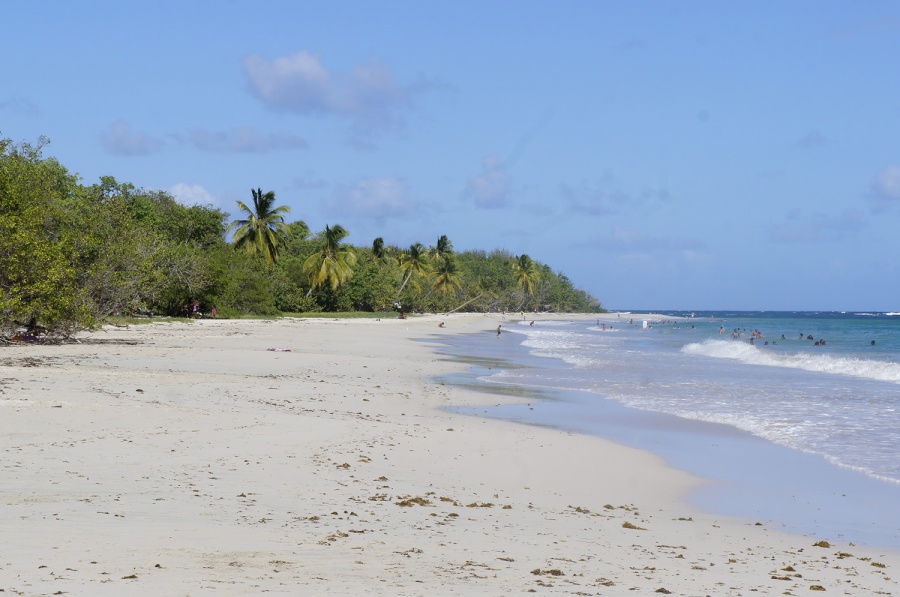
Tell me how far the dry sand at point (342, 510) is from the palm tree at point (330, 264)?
57724mm

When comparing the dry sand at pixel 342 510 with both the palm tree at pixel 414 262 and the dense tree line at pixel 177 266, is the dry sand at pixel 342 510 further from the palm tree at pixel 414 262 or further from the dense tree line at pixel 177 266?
the palm tree at pixel 414 262

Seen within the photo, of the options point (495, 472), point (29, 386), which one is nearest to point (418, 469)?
point (495, 472)

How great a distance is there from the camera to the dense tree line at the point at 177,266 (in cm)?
2366

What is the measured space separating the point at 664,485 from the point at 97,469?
6.59 metres

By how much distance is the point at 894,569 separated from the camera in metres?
6.56

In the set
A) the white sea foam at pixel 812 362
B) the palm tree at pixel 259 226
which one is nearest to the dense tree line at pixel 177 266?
the palm tree at pixel 259 226

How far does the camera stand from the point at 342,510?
295 inches

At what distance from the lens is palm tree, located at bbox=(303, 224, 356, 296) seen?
7300 cm

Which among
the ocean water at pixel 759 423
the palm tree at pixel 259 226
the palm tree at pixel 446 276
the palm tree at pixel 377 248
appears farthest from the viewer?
the palm tree at pixel 446 276

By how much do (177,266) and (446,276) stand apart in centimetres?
7436

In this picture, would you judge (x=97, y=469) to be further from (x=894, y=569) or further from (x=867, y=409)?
(x=867, y=409)

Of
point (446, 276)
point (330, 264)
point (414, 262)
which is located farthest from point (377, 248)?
point (330, 264)

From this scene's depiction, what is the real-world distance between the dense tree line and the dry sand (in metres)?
9.66

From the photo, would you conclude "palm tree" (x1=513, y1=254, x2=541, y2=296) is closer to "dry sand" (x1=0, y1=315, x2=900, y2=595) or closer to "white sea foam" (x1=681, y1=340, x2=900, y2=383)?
"white sea foam" (x1=681, y1=340, x2=900, y2=383)
